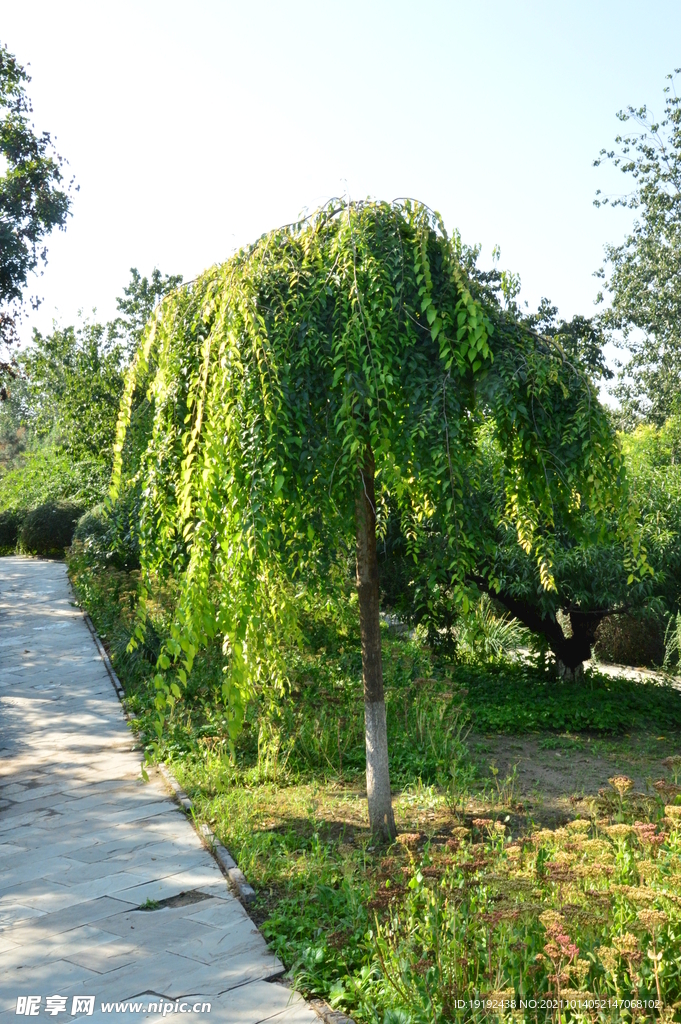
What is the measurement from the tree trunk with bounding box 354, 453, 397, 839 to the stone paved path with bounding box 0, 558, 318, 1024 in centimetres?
105

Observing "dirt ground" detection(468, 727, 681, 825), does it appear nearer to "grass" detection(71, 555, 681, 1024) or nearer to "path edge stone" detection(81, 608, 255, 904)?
"grass" detection(71, 555, 681, 1024)

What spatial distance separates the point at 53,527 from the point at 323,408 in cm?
1817

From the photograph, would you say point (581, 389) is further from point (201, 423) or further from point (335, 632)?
point (335, 632)

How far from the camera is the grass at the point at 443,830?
3344mm

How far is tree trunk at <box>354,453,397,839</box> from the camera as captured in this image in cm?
541

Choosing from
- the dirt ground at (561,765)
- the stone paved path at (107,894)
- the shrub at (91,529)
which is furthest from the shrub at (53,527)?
the dirt ground at (561,765)

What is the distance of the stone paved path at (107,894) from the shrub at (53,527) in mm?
12761

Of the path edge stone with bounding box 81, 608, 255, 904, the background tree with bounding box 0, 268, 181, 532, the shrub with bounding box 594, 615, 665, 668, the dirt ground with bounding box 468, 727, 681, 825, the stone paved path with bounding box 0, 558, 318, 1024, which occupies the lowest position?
the stone paved path with bounding box 0, 558, 318, 1024

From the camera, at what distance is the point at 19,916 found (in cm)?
462

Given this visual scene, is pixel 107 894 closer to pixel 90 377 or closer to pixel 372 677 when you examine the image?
pixel 372 677

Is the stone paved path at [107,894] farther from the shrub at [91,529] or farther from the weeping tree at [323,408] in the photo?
the shrub at [91,529]

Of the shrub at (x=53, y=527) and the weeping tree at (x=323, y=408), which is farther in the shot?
the shrub at (x=53, y=527)

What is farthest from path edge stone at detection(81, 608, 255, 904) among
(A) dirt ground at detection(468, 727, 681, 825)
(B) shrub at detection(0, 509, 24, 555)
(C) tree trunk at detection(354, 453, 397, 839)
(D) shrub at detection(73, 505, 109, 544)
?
(B) shrub at detection(0, 509, 24, 555)

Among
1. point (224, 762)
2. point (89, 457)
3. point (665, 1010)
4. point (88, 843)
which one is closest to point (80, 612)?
point (89, 457)
